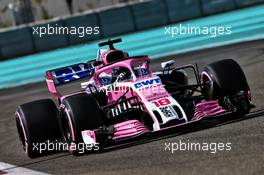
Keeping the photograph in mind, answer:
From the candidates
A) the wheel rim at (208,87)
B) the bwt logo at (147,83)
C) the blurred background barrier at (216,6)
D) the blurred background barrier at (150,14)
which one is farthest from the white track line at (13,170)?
the blurred background barrier at (216,6)

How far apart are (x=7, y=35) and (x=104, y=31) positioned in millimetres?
3942

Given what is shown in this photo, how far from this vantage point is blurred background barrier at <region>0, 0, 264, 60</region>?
30.0 meters

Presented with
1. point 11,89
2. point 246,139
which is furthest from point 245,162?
point 11,89

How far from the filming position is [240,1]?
31.5m

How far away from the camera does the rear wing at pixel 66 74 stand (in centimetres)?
1005

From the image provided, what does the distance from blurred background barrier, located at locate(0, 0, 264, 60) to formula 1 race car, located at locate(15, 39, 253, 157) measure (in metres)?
20.4

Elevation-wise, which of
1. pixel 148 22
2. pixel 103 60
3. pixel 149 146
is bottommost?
pixel 148 22

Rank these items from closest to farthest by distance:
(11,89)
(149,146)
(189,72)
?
(149,146)
(189,72)
(11,89)

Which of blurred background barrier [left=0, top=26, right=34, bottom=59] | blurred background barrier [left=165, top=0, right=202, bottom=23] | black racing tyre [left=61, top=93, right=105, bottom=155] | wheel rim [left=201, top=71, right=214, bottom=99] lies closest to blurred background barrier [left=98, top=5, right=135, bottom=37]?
blurred background barrier [left=165, top=0, right=202, bottom=23]

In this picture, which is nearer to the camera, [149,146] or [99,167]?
[99,167]

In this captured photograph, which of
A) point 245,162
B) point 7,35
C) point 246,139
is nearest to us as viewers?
point 245,162

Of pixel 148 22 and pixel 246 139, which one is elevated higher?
pixel 246 139

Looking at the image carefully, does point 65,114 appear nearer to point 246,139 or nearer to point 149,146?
point 149,146

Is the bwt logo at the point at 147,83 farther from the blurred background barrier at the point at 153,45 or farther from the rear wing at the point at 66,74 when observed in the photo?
the blurred background barrier at the point at 153,45
